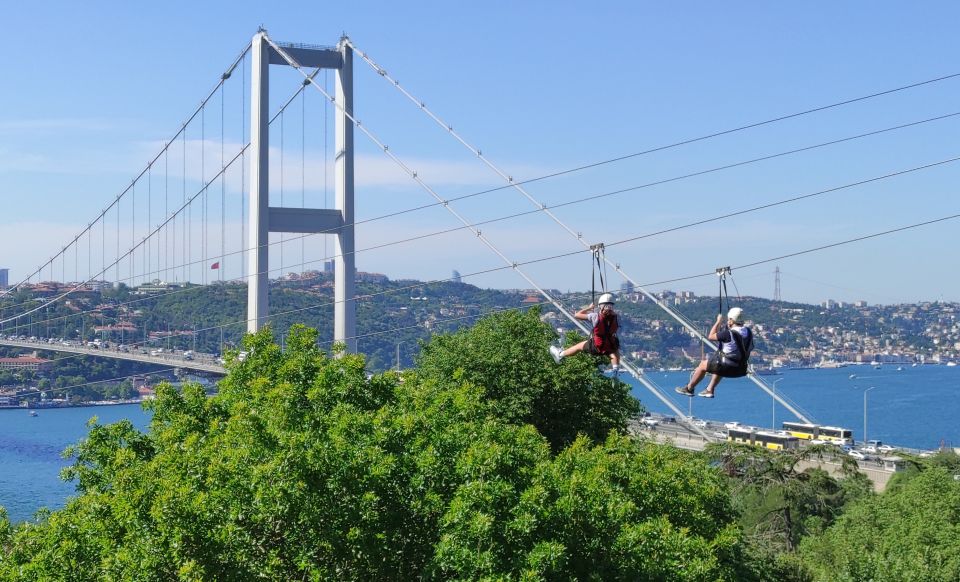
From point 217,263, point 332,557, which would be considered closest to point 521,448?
point 332,557

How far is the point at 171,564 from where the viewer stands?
456 inches

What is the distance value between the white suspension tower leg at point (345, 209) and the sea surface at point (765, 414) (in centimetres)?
839

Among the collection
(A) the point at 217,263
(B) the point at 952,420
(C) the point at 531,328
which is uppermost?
(A) the point at 217,263

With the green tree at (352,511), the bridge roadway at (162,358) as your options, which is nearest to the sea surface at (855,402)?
the bridge roadway at (162,358)

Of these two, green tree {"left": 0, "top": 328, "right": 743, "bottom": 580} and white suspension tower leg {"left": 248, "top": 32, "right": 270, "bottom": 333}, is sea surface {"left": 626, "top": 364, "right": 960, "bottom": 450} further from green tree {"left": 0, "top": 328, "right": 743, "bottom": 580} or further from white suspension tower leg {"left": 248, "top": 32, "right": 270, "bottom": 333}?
green tree {"left": 0, "top": 328, "right": 743, "bottom": 580}

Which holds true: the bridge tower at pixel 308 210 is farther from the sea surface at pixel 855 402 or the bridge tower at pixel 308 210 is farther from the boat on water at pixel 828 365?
the boat on water at pixel 828 365

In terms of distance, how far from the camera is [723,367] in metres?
9.98

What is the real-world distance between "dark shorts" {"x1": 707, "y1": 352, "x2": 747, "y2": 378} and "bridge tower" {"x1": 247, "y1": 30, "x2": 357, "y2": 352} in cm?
1753

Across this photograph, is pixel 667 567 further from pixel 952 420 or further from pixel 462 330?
pixel 952 420

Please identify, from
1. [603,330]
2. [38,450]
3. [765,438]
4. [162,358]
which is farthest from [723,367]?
[765,438]

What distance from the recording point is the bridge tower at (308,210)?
89.6ft

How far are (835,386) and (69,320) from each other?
116189mm

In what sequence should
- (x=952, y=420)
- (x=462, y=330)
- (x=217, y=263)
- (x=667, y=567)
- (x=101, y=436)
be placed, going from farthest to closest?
(x=952, y=420), (x=217, y=263), (x=462, y=330), (x=101, y=436), (x=667, y=567)

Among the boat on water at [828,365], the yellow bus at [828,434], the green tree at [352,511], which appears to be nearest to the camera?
the green tree at [352,511]
